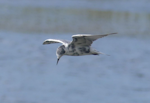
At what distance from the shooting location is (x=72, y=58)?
60.8 feet

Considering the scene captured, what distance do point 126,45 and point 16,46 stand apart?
5168 mm

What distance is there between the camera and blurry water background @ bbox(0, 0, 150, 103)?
1401cm

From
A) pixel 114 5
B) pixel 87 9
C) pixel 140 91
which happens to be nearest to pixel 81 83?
pixel 140 91

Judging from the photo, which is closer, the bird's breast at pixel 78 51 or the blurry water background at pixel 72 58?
the bird's breast at pixel 78 51

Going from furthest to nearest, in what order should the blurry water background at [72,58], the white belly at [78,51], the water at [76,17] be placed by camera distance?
the water at [76,17] → the blurry water background at [72,58] → the white belly at [78,51]

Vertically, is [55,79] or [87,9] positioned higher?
[87,9]

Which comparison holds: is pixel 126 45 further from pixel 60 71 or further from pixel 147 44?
pixel 60 71

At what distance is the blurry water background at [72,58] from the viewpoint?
14008mm

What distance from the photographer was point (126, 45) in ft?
67.2

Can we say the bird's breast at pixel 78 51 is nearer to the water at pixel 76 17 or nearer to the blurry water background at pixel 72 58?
the blurry water background at pixel 72 58

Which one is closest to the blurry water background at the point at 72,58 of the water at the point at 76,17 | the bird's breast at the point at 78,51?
the water at the point at 76,17

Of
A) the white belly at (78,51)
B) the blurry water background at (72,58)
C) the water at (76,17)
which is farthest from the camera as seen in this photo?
the water at (76,17)

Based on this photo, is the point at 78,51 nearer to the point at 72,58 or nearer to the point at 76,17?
the point at 72,58

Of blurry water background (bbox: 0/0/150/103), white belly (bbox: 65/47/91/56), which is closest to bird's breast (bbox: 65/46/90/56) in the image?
white belly (bbox: 65/47/91/56)
